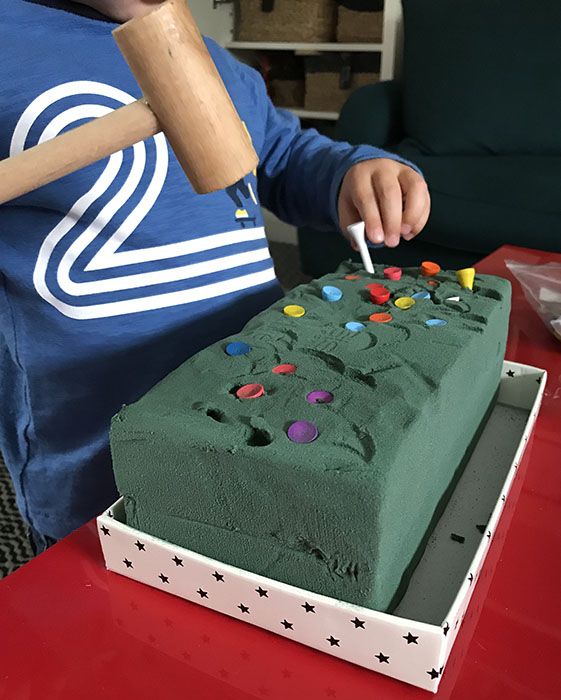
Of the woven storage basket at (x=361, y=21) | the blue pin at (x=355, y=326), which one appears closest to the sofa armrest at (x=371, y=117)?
the woven storage basket at (x=361, y=21)

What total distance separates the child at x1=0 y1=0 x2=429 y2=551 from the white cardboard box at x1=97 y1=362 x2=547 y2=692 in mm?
298

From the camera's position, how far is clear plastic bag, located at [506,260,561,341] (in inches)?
30.7

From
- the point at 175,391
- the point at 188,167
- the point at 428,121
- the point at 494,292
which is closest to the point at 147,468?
the point at 175,391

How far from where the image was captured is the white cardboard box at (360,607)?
35 centimetres

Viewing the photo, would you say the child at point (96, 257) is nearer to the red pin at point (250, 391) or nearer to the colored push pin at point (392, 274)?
the colored push pin at point (392, 274)

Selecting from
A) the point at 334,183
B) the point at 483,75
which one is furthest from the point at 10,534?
the point at 483,75

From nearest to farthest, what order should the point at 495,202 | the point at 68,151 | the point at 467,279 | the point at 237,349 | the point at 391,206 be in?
the point at 68,151 → the point at 237,349 → the point at 467,279 → the point at 391,206 → the point at 495,202

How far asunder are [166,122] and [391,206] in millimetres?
348

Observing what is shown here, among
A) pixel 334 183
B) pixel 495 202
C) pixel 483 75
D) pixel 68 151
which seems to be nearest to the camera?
pixel 68 151

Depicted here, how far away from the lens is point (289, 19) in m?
2.59

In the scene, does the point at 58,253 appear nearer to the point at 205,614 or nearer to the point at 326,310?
the point at 326,310

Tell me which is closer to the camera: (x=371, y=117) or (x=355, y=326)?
(x=355, y=326)

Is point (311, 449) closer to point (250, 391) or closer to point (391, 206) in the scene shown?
point (250, 391)

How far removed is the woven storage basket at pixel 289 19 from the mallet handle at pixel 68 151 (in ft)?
7.98
